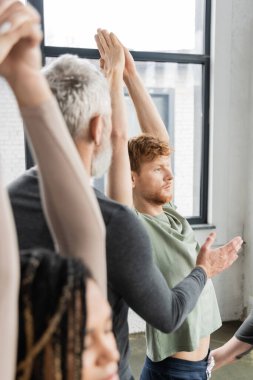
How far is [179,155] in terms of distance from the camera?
3.86m

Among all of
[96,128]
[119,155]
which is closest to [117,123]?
[119,155]

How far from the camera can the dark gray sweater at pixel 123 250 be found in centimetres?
90

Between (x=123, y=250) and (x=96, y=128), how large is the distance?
0.26 m

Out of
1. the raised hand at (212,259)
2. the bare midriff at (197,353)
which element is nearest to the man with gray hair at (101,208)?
the raised hand at (212,259)

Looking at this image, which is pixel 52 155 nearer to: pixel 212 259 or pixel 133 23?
pixel 212 259

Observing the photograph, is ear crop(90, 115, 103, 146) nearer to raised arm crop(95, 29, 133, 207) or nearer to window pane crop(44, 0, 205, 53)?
raised arm crop(95, 29, 133, 207)

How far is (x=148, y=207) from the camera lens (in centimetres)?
169

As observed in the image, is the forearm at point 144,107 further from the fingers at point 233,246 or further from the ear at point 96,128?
the ear at point 96,128

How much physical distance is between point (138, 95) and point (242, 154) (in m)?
2.36

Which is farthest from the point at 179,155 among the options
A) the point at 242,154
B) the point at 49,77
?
the point at 49,77

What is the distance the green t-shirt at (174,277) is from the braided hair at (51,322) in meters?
1.04

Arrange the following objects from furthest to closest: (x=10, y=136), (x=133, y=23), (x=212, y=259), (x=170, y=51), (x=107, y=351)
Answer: (x=170, y=51) < (x=133, y=23) < (x=10, y=136) < (x=212, y=259) < (x=107, y=351)

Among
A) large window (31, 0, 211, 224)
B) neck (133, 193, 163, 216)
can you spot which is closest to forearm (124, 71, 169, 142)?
neck (133, 193, 163, 216)

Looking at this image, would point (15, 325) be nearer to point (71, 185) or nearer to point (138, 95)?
point (71, 185)
